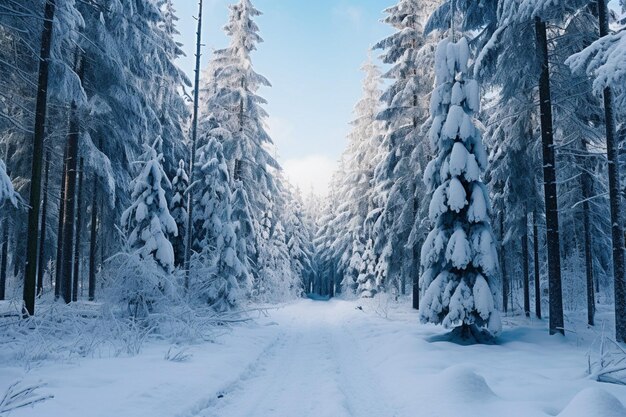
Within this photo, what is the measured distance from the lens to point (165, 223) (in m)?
13.6

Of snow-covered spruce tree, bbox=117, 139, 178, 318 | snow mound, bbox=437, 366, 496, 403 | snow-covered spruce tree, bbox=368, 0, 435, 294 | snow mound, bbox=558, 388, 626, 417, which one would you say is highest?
snow-covered spruce tree, bbox=368, 0, 435, 294

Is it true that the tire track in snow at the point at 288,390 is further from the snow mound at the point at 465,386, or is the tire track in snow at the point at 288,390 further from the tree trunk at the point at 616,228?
the tree trunk at the point at 616,228

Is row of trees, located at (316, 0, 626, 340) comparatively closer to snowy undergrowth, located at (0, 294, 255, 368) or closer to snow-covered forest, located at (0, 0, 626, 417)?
snow-covered forest, located at (0, 0, 626, 417)

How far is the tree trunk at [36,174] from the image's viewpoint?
1041 cm

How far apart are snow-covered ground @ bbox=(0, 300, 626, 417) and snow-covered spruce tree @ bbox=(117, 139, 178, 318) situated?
6.23ft

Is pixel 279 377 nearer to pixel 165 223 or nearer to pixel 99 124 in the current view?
pixel 165 223

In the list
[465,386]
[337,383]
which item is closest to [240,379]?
[337,383]

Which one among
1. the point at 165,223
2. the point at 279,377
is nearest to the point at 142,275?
the point at 165,223

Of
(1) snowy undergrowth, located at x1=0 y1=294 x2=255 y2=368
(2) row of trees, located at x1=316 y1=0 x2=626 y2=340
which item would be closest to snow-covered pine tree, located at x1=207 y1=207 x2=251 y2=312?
(1) snowy undergrowth, located at x1=0 y1=294 x2=255 y2=368

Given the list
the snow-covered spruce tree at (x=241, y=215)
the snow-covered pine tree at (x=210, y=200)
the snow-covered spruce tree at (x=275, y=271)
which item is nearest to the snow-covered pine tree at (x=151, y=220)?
the snow-covered pine tree at (x=210, y=200)

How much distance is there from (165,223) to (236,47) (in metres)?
15.1

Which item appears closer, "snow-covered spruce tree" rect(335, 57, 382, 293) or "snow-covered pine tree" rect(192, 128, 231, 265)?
"snow-covered pine tree" rect(192, 128, 231, 265)

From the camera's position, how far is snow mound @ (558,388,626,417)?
479 centimetres

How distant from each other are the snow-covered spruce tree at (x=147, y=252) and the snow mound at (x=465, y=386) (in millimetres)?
8117
